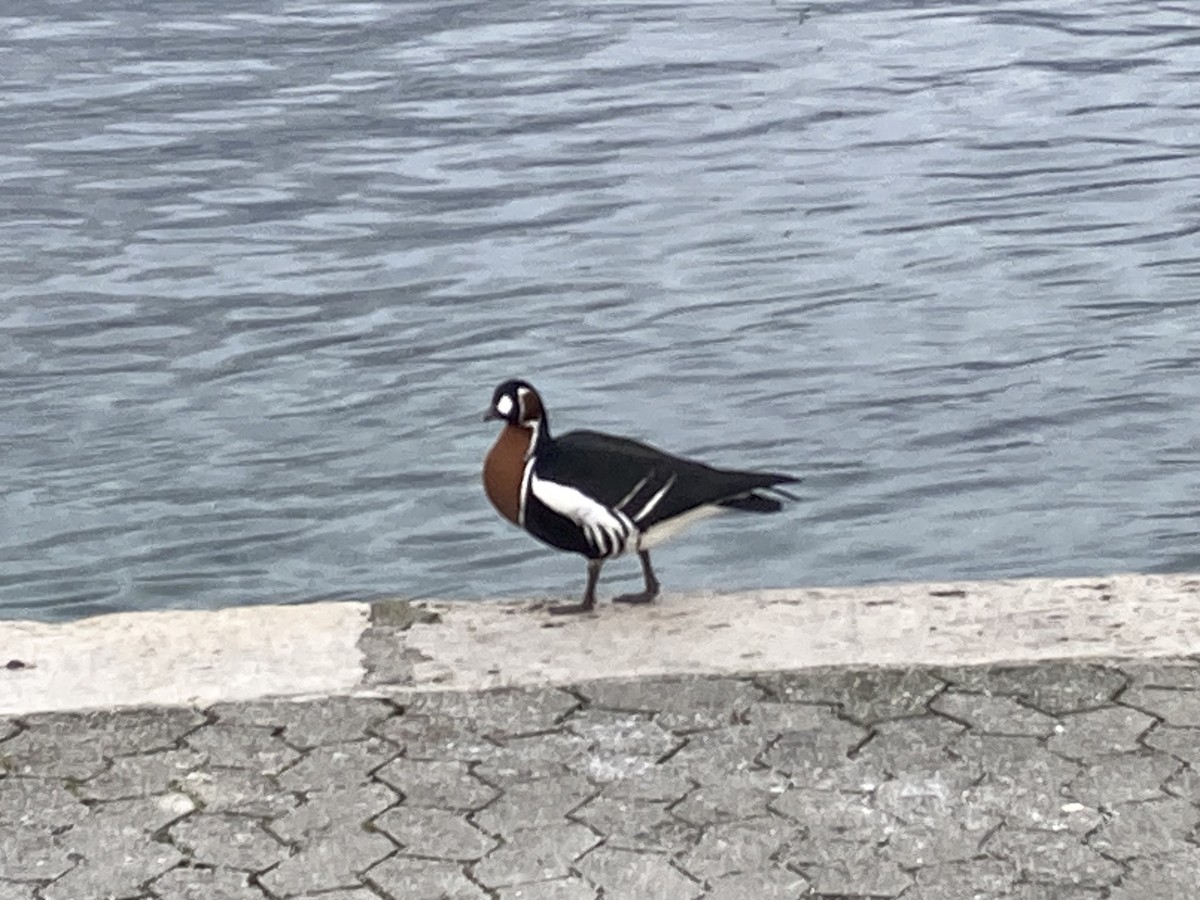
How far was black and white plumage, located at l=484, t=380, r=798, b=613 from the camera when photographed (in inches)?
281

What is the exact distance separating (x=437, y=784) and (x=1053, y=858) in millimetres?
1433

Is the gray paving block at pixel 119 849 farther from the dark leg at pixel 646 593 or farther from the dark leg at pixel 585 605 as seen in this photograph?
the dark leg at pixel 646 593

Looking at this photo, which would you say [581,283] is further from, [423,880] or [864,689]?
[423,880]

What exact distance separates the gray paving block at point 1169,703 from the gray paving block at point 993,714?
23cm

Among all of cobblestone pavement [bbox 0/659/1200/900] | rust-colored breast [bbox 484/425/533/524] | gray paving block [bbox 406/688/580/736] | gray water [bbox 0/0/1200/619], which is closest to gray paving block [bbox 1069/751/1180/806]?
cobblestone pavement [bbox 0/659/1200/900]

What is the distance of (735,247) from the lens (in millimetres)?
13953

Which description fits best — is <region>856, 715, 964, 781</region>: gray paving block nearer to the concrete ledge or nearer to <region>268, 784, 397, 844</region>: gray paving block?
the concrete ledge

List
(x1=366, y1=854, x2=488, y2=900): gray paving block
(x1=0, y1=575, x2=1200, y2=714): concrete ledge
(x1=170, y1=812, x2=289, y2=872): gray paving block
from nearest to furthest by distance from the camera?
(x1=366, y1=854, x2=488, y2=900): gray paving block, (x1=170, y1=812, x2=289, y2=872): gray paving block, (x1=0, y1=575, x2=1200, y2=714): concrete ledge

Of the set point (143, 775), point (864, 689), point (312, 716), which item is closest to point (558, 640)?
point (312, 716)

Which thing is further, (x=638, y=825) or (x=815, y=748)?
(x=815, y=748)

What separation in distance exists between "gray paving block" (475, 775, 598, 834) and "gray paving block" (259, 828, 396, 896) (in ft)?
0.83

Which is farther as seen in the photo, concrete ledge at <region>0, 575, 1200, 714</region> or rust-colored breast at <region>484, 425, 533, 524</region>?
rust-colored breast at <region>484, 425, 533, 524</region>

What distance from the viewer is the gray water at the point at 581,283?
10.3 m

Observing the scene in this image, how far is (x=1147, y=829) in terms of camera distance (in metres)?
5.68
